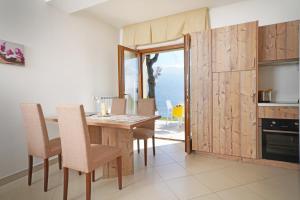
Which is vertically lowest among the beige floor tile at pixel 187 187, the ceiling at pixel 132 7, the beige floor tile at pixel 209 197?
the beige floor tile at pixel 209 197

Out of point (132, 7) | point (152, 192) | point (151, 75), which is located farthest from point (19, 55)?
point (151, 75)

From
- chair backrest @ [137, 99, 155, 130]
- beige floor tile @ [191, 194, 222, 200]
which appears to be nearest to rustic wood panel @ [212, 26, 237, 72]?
chair backrest @ [137, 99, 155, 130]

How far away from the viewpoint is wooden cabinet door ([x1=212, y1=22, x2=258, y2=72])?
261cm

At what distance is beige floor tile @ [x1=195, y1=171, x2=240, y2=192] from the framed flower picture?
2610 millimetres

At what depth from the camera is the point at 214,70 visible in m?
2.88

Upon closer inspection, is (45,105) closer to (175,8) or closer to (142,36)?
(142,36)

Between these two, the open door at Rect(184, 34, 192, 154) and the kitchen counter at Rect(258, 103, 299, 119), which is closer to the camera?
the kitchen counter at Rect(258, 103, 299, 119)

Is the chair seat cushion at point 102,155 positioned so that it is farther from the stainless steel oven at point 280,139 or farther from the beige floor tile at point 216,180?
the stainless steel oven at point 280,139

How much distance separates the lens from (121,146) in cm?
233

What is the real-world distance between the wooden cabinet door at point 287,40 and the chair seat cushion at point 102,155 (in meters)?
2.51

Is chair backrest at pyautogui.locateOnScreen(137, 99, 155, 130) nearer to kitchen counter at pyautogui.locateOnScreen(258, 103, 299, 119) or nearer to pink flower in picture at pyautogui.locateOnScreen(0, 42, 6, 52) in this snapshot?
kitchen counter at pyautogui.locateOnScreen(258, 103, 299, 119)

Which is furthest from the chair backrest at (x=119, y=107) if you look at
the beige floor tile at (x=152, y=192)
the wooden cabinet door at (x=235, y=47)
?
the wooden cabinet door at (x=235, y=47)

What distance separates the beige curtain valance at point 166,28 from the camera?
3.24 metres

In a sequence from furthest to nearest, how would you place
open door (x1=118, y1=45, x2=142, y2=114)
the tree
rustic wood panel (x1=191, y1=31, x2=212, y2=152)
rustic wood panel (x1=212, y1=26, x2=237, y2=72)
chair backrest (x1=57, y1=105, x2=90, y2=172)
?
1. the tree
2. open door (x1=118, y1=45, x2=142, y2=114)
3. rustic wood panel (x1=191, y1=31, x2=212, y2=152)
4. rustic wood panel (x1=212, y1=26, x2=237, y2=72)
5. chair backrest (x1=57, y1=105, x2=90, y2=172)
